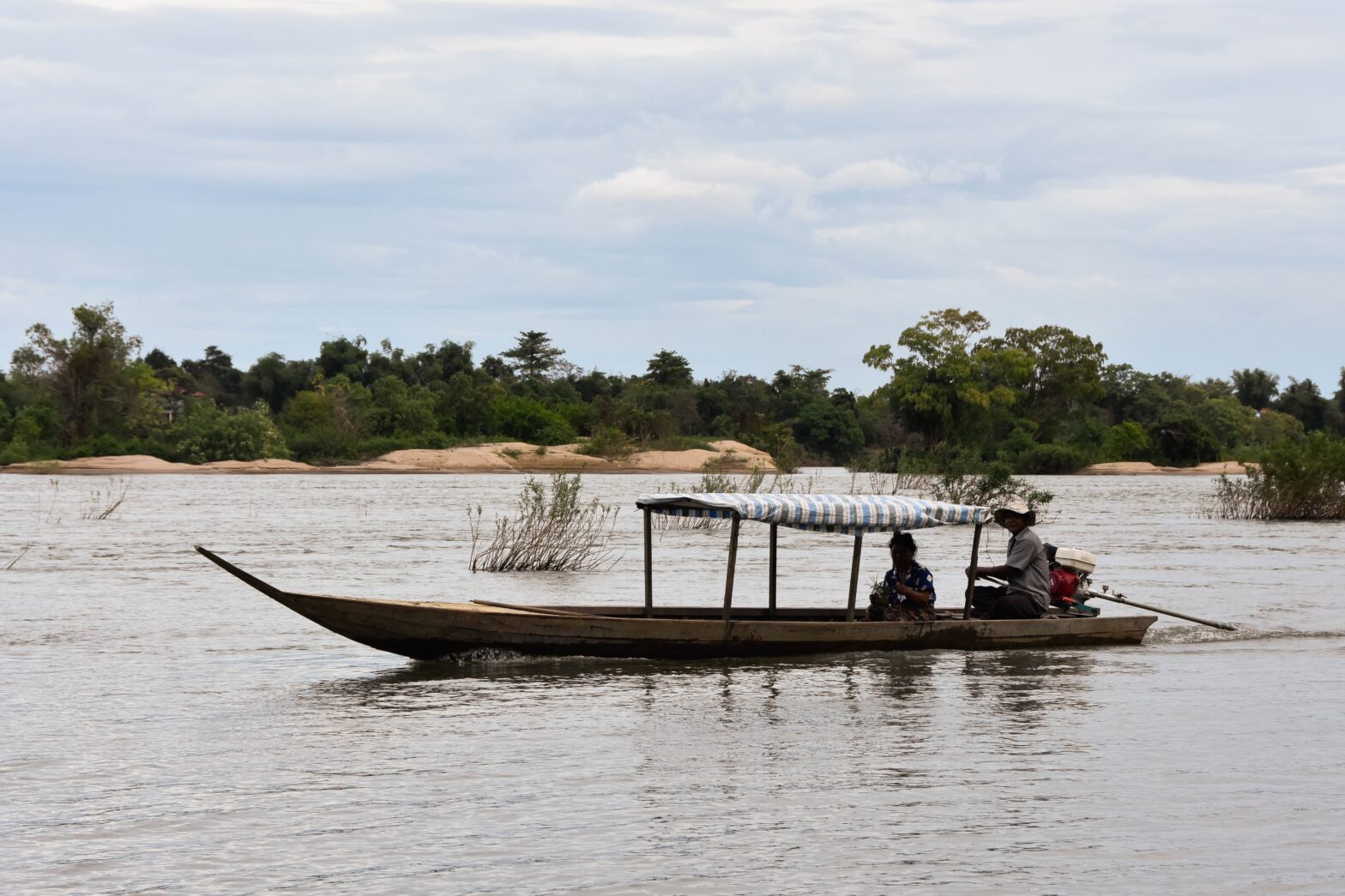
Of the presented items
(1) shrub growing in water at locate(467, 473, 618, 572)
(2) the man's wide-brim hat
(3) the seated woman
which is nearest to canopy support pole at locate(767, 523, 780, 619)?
(3) the seated woman

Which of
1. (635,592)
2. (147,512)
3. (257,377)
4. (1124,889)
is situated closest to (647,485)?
(147,512)

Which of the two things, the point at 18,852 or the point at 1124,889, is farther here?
the point at 18,852

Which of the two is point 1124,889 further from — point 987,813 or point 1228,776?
point 1228,776

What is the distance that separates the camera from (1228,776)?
910 centimetres

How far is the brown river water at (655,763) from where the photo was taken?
23.6 ft

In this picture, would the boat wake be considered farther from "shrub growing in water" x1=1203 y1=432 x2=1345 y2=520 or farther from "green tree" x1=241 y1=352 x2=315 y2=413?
"green tree" x1=241 y1=352 x2=315 y2=413

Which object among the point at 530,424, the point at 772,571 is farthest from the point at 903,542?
the point at 530,424

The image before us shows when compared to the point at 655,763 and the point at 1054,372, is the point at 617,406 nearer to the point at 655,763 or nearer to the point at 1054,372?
the point at 1054,372

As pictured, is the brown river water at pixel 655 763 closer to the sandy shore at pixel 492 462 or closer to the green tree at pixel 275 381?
the sandy shore at pixel 492 462

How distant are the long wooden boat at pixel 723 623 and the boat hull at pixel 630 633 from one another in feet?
0.04

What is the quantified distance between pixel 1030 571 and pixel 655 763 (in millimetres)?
6091

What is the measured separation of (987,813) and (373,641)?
6.15 m

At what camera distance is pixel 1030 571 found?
14258mm

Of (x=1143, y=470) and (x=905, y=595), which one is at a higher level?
(x=1143, y=470)
